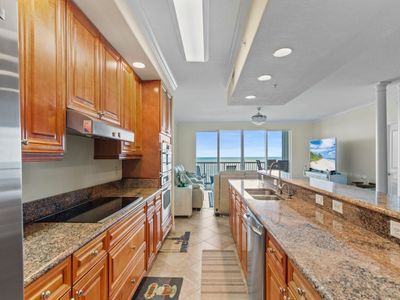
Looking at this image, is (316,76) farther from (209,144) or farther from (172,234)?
(209,144)

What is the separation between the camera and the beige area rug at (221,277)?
2213mm

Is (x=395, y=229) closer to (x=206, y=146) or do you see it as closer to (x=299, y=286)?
(x=299, y=286)

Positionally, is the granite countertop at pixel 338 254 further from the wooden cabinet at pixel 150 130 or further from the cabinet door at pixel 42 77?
the wooden cabinet at pixel 150 130

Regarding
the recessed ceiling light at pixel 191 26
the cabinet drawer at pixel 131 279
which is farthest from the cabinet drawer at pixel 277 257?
the recessed ceiling light at pixel 191 26

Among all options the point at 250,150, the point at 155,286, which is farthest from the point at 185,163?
the point at 155,286

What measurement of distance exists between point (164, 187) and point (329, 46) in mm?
2615

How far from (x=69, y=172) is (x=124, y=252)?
90cm

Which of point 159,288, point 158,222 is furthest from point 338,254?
point 158,222

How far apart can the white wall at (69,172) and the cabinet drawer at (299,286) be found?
5.62ft

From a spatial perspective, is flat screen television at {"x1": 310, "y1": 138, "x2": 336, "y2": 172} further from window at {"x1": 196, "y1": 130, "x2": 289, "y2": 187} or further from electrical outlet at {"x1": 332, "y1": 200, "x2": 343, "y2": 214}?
electrical outlet at {"x1": 332, "y1": 200, "x2": 343, "y2": 214}

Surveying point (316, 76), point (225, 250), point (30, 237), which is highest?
point (316, 76)

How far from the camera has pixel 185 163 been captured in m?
8.55

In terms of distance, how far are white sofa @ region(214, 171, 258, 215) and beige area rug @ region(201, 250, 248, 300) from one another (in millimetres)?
1818

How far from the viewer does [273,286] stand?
4.57 ft
